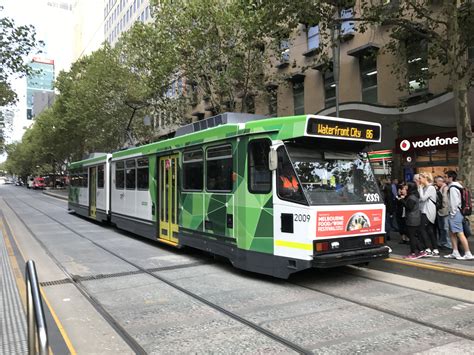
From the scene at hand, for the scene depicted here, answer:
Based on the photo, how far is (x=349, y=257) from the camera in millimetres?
7023

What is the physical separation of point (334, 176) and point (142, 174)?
6.93 m

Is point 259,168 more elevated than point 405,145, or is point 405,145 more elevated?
point 405,145

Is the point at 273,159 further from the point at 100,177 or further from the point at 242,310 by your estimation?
the point at 100,177

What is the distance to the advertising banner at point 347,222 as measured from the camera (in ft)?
22.5

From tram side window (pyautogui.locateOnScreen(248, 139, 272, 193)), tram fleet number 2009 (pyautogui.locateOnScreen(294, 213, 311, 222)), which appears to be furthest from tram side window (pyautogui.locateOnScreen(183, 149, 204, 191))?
tram fleet number 2009 (pyautogui.locateOnScreen(294, 213, 311, 222))

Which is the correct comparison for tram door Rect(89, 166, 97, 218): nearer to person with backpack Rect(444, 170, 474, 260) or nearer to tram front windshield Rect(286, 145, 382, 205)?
tram front windshield Rect(286, 145, 382, 205)

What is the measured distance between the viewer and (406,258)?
8367 mm

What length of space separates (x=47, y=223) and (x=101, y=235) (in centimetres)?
515

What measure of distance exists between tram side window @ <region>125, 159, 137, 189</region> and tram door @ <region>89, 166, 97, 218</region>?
14.4ft

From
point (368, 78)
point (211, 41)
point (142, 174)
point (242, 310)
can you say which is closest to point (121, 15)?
point (211, 41)

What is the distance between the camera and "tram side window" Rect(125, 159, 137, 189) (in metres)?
13.4

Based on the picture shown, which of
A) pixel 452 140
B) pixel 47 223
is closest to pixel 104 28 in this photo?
pixel 47 223

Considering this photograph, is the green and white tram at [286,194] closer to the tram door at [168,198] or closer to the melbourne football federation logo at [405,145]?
the tram door at [168,198]

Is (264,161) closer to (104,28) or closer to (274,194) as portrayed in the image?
(274,194)
